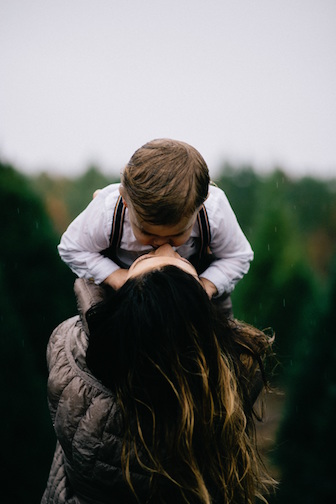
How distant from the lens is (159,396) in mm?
1278

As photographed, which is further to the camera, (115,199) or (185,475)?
(115,199)

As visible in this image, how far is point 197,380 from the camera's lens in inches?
50.4

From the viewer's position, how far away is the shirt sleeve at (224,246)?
1734 millimetres

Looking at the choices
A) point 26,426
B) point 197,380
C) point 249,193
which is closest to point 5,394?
point 26,426

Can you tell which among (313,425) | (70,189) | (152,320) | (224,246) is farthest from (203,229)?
(70,189)

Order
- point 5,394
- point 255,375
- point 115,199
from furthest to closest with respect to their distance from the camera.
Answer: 1. point 5,394
2. point 115,199
3. point 255,375

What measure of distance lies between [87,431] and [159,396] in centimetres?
24

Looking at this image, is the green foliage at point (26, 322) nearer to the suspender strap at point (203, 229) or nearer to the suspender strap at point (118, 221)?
the suspender strap at point (118, 221)

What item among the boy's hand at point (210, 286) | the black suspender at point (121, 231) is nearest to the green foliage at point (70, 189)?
the black suspender at point (121, 231)

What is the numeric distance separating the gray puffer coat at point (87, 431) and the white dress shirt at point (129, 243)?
412 millimetres

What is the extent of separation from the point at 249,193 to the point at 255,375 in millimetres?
7512

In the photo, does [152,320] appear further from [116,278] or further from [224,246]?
[224,246]

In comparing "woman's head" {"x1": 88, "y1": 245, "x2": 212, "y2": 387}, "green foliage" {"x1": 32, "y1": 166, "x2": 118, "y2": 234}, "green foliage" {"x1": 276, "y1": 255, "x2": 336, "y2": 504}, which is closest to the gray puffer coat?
"woman's head" {"x1": 88, "y1": 245, "x2": 212, "y2": 387}

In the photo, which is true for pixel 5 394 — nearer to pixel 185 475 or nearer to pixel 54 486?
pixel 54 486
